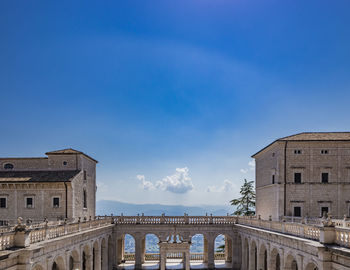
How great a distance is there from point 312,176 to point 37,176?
28.6 m

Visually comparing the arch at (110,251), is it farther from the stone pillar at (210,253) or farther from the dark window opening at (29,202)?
the stone pillar at (210,253)

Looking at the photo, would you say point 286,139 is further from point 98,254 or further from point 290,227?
point 98,254

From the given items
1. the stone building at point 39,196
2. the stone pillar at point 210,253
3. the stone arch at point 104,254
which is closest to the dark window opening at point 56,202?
the stone building at point 39,196

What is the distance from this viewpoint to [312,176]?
36.5 meters

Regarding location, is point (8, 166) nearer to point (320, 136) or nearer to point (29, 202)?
point (29, 202)

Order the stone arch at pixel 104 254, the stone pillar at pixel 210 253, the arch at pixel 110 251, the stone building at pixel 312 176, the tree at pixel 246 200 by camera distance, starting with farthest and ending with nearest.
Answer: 1. the tree at pixel 246 200
2. the stone pillar at pixel 210 253
3. the arch at pixel 110 251
4. the stone arch at pixel 104 254
5. the stone building at pixel 312 176

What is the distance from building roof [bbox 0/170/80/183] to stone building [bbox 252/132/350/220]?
71.3 ft

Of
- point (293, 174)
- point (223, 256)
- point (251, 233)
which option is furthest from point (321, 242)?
point (223, 256)

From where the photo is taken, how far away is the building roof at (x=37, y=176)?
36562mm

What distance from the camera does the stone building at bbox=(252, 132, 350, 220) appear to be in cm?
3612

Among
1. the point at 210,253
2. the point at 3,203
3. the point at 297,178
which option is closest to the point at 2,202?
the point at 3,203

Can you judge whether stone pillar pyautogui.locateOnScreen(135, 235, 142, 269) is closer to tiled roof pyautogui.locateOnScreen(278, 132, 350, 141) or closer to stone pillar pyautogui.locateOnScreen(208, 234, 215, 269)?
stone pillar pyautogui.locateOnScreen(208, 234, 215, 269)

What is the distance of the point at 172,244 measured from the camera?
36.6 m

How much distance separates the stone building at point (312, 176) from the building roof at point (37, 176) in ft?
71.3
